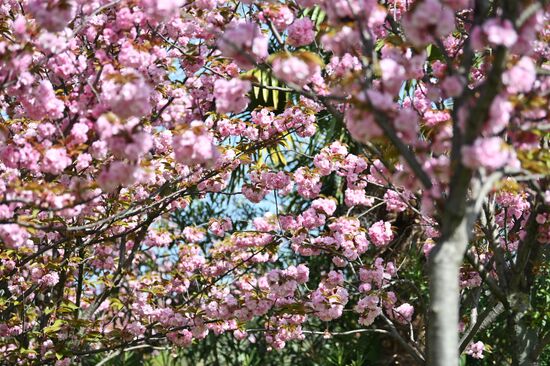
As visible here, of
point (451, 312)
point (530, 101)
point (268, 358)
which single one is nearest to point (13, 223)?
point (451, 312)

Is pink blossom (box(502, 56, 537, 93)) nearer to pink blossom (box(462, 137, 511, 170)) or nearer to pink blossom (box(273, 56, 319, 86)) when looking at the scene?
pink blossom (box(462, 137, 511, 170))

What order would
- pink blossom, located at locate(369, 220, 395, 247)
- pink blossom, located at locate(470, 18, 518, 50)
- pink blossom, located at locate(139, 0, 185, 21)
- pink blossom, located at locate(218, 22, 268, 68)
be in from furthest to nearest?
pink blossom, located at locate(369, 220, 395, 247)
pink blossom, located at locate(139, 0, 185, 21)
pink blossom, located at locate(218, 22, 268, 68)
pink blossom, located at locate(470, 18, 518, 50)

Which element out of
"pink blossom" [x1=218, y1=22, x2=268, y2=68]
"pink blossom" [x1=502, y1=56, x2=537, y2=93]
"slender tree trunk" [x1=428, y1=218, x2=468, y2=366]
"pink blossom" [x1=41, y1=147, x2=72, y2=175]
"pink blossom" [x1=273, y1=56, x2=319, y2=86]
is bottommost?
"slender tree trunk" [x1=428, y1=218, x2=468, y2=366]

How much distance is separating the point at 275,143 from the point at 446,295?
2.86m

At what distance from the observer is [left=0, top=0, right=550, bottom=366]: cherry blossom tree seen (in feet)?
9.99

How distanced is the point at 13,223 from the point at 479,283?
11.5ft

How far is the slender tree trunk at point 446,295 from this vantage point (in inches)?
119

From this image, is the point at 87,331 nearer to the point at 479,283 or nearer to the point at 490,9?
the point at 479,283

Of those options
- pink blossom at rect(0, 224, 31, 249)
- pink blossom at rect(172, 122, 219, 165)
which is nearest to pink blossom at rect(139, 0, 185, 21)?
pink blossom at rect(172, 122, 219, 165)

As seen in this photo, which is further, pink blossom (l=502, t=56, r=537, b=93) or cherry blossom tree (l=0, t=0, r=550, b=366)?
cherry blossom tree (l=0, t=0, r=550, b=366)

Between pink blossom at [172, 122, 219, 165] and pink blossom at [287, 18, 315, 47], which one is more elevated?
pink blossom at [287, 18, 315, 47]

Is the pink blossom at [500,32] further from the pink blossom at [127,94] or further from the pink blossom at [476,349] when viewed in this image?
the pink blossom at [476,349]

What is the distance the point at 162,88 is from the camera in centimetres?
532

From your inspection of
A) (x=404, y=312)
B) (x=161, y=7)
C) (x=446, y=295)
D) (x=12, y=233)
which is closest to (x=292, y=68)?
(x=161, y=7)
